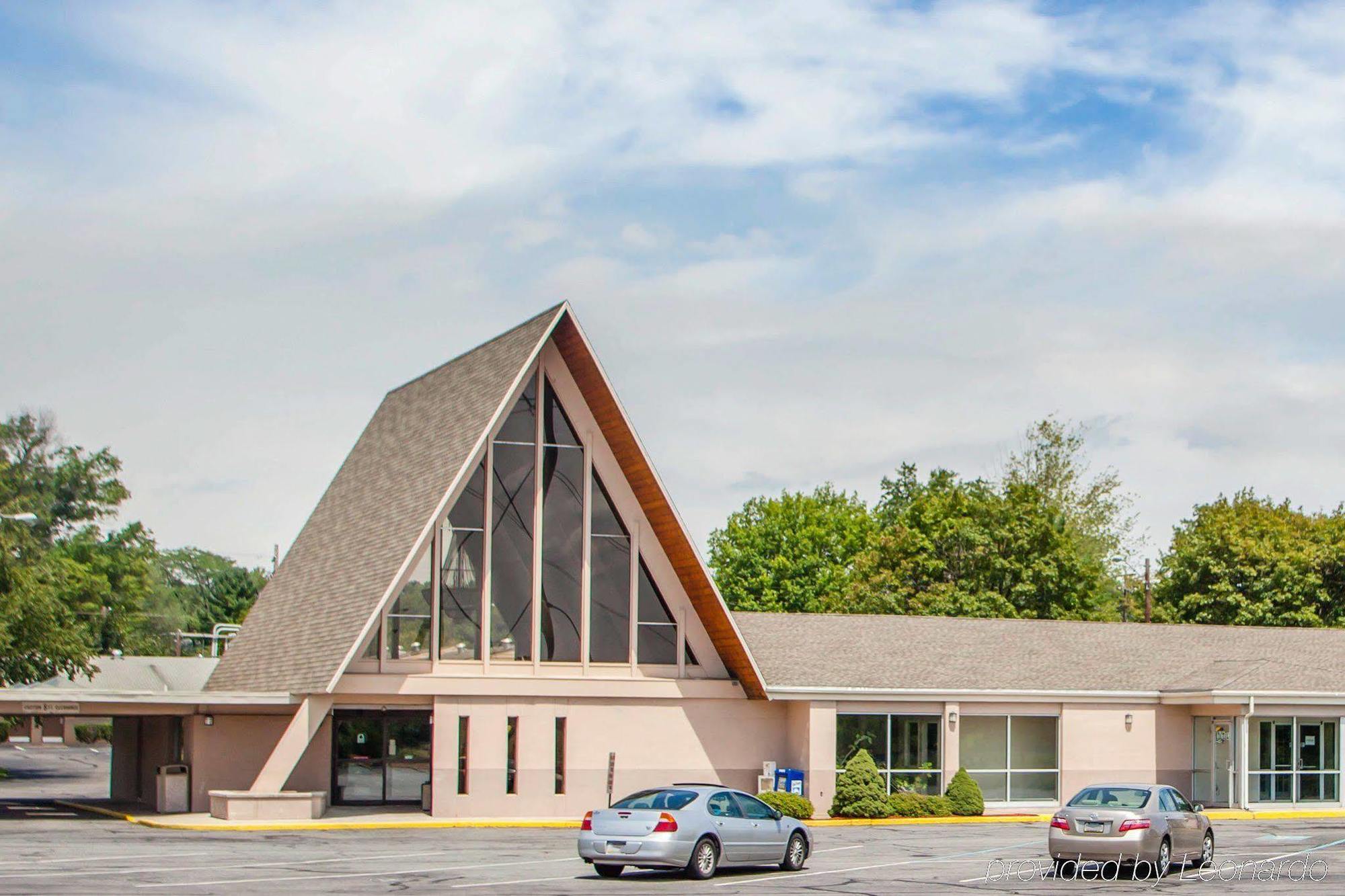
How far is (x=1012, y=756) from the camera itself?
39.2 m

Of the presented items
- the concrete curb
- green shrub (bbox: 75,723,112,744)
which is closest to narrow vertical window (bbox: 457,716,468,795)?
the concrete curb

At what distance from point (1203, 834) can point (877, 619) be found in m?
20.1

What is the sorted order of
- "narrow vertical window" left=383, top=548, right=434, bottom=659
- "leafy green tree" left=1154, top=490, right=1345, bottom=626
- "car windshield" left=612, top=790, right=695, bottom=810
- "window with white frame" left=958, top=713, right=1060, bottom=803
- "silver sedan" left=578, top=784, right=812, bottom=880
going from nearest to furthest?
1. "silver sedan" left=578, top=784, right=812, bottom=880
2. "car windshield" left=612, top=790, right=695, bottom=810
3. "narrow vertical window" left=383, top=548, right=434, bottom=659
4. "window with white frame" left=958, top=713, right=1060, bottom=803
5. "leafy green tree" left=1154, top=490, right=1345, bottom=626

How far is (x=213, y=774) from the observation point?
3534 cm

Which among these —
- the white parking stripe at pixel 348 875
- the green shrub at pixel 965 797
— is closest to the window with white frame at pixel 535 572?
the green shrub at pixel 965 797

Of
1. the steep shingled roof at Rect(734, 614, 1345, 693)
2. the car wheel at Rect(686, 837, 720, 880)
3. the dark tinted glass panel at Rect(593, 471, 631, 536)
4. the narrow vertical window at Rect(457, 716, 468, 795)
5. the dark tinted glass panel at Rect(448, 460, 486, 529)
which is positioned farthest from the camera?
the steep shingled roof at Rect(734, 614, 1345, 693)

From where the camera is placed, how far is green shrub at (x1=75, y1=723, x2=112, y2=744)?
86625 millimetres

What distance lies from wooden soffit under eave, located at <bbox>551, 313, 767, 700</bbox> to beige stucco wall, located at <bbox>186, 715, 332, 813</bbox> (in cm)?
895

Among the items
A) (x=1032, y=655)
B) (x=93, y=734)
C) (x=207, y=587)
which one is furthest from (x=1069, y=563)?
(x=207, y=587)

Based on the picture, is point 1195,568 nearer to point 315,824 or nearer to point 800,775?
point 800,775

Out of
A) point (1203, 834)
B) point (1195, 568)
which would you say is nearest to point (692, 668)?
point (1203, 834)

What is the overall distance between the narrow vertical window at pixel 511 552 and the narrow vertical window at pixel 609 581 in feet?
5.13

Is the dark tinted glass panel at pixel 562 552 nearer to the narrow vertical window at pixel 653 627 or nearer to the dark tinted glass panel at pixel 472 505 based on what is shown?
the dark tinted glass panel at pixel 472 505

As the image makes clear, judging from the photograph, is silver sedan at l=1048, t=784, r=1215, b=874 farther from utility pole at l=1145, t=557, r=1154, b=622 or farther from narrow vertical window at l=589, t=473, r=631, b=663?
utility pole at l=1145, t=557, r=1154, b=622
